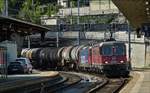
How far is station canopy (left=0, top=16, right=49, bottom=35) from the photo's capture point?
30.4 metres

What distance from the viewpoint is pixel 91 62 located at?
52.1m

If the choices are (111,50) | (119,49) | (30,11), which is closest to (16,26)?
(111,50)

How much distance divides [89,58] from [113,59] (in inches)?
277

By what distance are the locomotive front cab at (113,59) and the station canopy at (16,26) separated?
10241mm

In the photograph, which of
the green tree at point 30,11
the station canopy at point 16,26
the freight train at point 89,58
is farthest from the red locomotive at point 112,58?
the green tree at point 30,11

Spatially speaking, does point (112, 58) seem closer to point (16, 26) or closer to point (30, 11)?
point (16, 26)

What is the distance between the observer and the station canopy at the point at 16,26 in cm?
3042

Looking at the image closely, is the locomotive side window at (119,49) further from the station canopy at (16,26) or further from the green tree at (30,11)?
the green tree at (30,11)

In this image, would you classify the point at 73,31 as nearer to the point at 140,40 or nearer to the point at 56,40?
the point at 56,40

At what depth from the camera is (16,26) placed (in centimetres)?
3347

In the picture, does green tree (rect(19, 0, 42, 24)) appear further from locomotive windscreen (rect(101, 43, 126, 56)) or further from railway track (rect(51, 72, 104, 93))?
railway track (rect(51, 72, 104, 93))

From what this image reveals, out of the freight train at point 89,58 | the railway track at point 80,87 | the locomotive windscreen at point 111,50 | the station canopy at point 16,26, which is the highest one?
the station canopy at point 16,26

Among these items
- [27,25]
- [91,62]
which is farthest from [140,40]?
[27,25]

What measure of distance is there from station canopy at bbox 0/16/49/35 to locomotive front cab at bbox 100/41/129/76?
1024 centimetres
